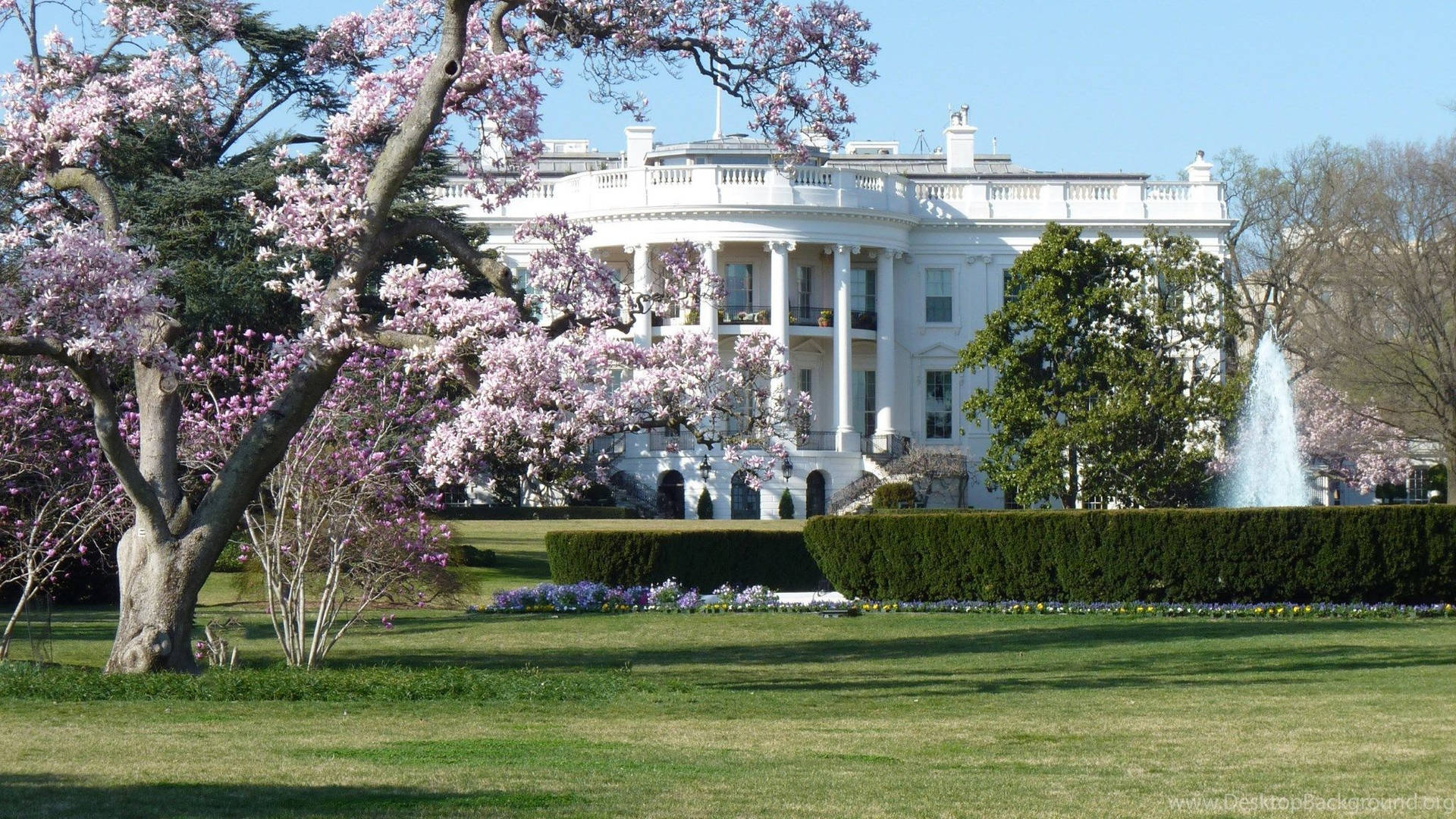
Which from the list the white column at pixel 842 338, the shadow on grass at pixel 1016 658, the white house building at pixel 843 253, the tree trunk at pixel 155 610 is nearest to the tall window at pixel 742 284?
the white house building at pixel 843 253

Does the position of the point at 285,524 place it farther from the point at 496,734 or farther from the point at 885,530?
the point at 885,530

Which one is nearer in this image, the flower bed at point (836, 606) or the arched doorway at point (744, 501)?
the flower bed at point (836, 606)

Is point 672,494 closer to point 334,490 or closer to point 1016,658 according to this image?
point 1016,658

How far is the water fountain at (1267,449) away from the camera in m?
34.3

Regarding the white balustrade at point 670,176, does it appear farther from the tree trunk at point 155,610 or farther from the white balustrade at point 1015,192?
the tree trunk at point 155,610

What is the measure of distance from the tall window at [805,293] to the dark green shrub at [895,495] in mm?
8124

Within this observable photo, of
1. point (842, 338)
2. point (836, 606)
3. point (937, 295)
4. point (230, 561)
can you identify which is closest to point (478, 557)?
point (230, 561)

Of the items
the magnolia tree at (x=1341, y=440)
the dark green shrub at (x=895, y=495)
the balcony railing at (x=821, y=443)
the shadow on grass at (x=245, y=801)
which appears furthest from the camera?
the balcony railing at (x=821, y=443)

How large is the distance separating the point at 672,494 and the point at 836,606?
28908 mm

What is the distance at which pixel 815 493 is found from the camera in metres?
53.5

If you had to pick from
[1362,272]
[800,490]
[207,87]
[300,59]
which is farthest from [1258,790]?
[800,490]

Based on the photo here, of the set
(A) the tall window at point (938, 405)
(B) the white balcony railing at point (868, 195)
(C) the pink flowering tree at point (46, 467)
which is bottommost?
(C) the pink flowering tree at point (46, 467)

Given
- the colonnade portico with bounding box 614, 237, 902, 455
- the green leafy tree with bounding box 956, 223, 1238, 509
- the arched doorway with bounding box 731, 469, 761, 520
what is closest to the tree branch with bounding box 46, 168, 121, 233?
the green leafy tree with bounding box 956, 223, 1238, 509

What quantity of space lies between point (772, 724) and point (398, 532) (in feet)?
22.8
